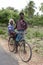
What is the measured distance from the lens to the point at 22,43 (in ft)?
28.9

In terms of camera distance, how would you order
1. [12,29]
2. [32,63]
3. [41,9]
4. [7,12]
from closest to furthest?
[32,63] < [12,29] < [41,9] < [7,12]

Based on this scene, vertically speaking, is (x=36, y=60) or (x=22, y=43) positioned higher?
(x=22, y=43)

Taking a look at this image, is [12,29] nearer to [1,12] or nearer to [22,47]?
[22,47]

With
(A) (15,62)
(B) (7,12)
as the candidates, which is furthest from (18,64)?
(B) (7,12)

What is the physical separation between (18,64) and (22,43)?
94 cm

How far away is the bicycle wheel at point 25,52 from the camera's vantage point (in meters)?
8.35

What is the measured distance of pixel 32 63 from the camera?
26.8 ft

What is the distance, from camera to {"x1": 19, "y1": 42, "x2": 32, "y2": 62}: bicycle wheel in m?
8.35

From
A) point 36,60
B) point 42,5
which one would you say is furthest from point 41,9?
point 36,60

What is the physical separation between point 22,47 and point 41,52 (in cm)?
145

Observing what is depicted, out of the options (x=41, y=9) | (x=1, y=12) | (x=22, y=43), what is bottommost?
(x=1, y=12)

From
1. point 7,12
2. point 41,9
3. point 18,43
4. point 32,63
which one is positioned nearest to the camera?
point 32,63

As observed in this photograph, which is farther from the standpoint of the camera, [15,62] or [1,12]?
[1,12]

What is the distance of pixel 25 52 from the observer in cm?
880
